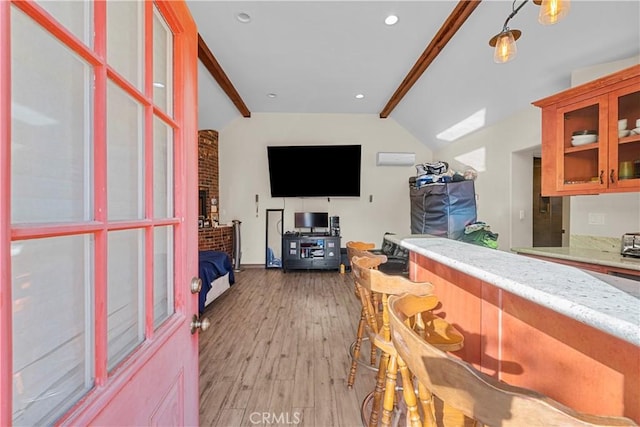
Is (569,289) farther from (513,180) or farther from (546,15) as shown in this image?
(513,180)

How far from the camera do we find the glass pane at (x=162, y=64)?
0.81 meters

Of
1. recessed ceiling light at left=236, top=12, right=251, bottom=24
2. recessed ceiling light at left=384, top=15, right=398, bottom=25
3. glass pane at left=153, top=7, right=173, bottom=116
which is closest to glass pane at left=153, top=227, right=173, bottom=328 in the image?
glass pane at left=153, top=7, right=173, bottom=116

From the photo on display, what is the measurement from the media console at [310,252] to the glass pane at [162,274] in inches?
164

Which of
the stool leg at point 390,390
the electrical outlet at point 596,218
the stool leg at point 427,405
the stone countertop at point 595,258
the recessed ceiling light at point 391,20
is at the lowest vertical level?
the stool leg at point 390,390

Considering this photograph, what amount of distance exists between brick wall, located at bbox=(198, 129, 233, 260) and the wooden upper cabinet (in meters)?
4.64

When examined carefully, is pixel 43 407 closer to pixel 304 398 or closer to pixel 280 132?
pixel 304 398

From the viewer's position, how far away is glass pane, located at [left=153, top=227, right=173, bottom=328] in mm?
812

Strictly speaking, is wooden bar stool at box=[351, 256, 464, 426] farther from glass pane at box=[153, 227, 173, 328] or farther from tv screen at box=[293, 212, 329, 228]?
tv screen at box=[293, 212, 329, 228]

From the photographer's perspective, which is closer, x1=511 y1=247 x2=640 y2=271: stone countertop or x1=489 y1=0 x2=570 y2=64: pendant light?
x1=489 y1=0 x2=570 y2=64: pendant light

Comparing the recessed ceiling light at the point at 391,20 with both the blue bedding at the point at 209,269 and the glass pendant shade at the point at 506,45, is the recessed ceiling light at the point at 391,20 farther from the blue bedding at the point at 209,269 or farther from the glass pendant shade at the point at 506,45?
the blue bedding at the point at 209,269

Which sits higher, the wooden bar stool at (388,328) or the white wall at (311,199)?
the white wall at (311,199)

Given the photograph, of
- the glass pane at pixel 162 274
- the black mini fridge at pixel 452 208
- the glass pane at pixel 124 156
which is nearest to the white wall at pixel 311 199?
the black mini fridge at pixel 452 208

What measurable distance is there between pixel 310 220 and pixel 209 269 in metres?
2.50

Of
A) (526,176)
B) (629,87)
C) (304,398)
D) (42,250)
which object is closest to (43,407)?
(42,250)
